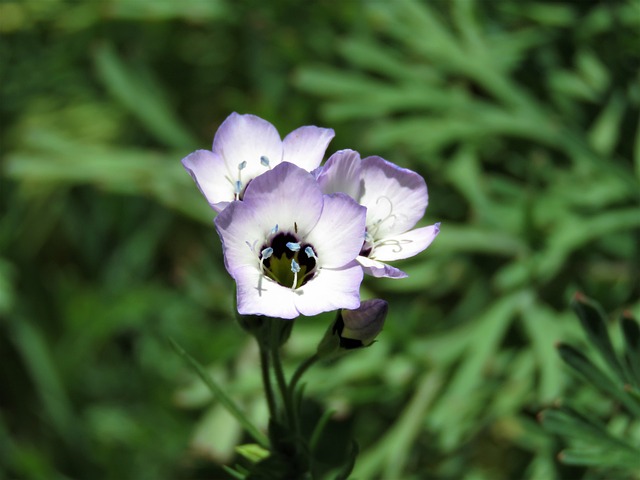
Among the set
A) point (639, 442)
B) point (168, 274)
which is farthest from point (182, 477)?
point (639, 442)

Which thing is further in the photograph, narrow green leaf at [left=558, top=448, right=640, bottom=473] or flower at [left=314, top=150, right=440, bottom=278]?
narrow green leaf at [left=558, top=448, right=640, bottom=473]

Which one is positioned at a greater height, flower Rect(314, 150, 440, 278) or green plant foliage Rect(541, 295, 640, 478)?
flower Rect(314, 150, 440, 278)

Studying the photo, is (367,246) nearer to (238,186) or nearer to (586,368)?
(238,186)

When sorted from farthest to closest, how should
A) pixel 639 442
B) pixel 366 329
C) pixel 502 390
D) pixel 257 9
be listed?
pixel 257 9, pixel 502 390, pixel 639 442, pixel 366 329

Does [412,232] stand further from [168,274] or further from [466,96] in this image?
[168,274]

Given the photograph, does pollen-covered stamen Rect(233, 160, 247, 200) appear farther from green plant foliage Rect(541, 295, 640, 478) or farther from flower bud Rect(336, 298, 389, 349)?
green plant foliage Rect(541, 295, 640, 478)

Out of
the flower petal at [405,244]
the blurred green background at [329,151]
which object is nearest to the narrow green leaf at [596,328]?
the flower petal at [405,244]

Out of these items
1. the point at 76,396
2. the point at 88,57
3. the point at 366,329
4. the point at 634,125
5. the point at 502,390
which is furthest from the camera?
the point at 88,57

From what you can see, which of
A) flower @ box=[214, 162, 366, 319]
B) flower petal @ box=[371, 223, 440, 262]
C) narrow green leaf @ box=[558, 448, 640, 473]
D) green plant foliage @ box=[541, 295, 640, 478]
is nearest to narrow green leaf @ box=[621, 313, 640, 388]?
green plant foliage @ box=[541, 295, 640, 478]
